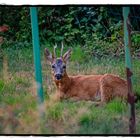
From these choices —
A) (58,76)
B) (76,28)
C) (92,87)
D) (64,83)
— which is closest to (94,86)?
(92,87)

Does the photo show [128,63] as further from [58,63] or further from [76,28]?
[76,28]

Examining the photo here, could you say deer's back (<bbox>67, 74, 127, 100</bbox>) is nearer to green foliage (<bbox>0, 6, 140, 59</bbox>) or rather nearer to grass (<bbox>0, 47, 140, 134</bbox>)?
grass (<bbox>0, 47, 140, 134</bbox>)

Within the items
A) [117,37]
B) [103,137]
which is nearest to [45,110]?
[103,137]

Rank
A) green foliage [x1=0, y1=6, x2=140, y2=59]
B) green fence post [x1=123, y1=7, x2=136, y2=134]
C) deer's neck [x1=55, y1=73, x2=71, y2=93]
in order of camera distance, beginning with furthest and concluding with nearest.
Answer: green foliage [x1=0, y1=6, x2=140, y2=59] < deer's neck [x1=55, y1=73, x2=71, y2=93] < green fence post [x1=123, y1=7, x2=136, y2=134]

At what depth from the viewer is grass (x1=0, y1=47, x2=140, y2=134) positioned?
5051 mm

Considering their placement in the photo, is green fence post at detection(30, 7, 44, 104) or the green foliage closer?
green fence post at detection(30, 7, 44, 104)

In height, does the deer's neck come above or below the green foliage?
below

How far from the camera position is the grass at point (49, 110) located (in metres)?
5.05

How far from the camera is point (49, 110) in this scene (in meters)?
5.44

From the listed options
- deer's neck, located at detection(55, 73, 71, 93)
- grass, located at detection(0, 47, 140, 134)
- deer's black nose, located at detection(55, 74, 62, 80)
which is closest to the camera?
grass, located at detection(0, 47, 140, 134)

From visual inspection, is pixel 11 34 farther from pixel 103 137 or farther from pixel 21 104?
pixel 103 137

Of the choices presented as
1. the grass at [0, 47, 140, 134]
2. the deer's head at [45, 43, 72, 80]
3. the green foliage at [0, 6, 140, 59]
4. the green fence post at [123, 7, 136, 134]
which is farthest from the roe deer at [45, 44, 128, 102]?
the green fence post at [123, 7, 136, 134]

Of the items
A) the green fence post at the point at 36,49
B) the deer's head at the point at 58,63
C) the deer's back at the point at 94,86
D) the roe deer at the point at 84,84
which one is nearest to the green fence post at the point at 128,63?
the green fence post at the point at 36,49

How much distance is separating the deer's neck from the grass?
9 centimetres
